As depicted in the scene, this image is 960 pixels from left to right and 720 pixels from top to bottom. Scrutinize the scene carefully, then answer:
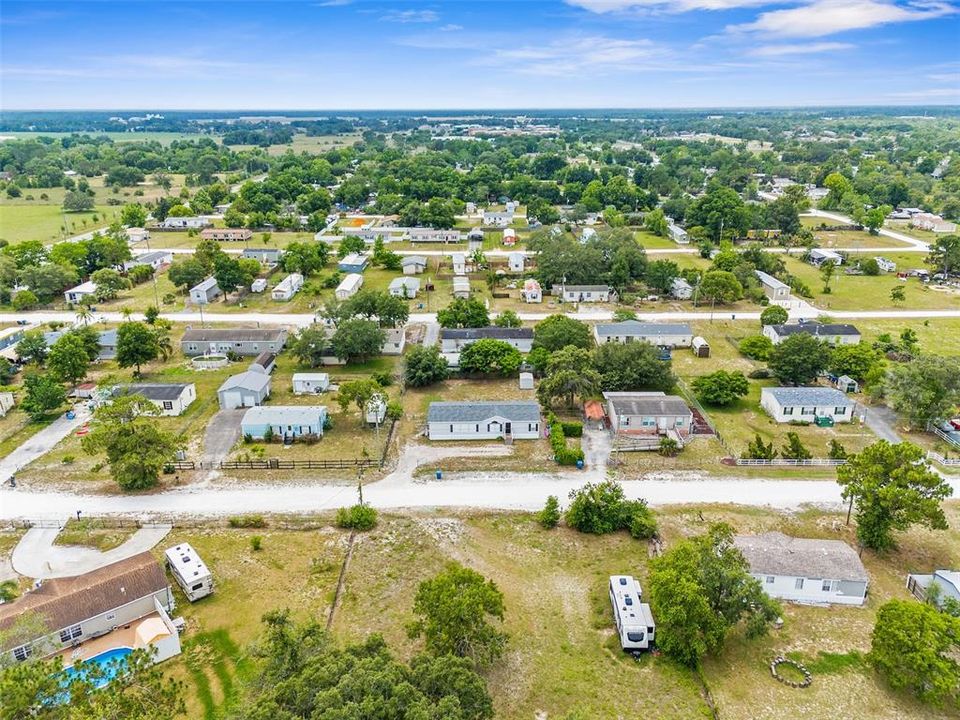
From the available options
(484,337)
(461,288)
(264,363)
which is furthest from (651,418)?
(461,288)

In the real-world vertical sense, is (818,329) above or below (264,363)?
above

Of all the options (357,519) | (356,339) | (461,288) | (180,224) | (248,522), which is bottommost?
(248,522)

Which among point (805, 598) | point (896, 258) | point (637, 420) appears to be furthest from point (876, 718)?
point (896, 258)

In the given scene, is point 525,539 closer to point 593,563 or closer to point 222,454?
point 593,563

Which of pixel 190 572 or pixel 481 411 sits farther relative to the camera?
pixel 481 411

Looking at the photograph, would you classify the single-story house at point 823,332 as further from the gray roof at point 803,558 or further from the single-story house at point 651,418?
the gray roof at point 803,558

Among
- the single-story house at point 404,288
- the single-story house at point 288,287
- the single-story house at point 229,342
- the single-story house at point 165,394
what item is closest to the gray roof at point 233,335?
the single-story house at point 229,342

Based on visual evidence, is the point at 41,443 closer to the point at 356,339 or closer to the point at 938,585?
the point at 356,339

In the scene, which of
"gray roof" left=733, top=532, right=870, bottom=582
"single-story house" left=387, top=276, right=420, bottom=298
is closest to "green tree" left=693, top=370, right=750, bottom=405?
"gray roof" left=733, top=532, right=870, bottom=582
